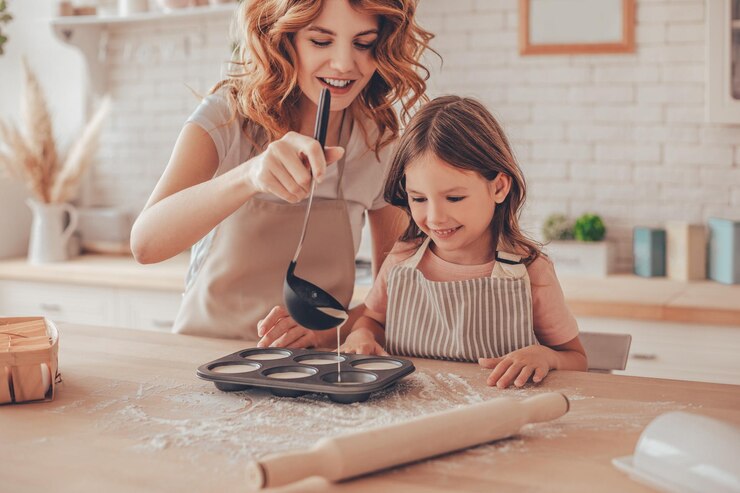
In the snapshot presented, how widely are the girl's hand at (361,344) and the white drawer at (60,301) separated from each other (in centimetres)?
207

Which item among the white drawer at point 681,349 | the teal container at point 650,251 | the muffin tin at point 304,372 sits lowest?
the white drawer at point 681,349

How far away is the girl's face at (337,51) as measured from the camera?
5.47ft

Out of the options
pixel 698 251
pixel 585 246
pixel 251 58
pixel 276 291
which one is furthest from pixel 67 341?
pixel 698 251

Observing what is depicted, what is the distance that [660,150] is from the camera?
3.32 meters

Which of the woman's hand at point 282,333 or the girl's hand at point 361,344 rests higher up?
the woman's hand at point 282,333

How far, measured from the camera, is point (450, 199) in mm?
1705

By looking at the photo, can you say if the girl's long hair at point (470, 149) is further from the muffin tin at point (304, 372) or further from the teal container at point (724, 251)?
the teal container at point (724, 251)

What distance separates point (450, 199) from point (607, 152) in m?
1.88

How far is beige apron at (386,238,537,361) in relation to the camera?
1.68 meters

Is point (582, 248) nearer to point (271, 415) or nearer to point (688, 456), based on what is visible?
point (271, 415)

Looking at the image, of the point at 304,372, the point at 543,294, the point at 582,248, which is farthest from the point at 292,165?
the point at 582,248

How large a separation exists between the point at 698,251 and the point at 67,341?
7.61ft

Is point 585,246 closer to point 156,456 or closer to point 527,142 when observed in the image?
point 527,142

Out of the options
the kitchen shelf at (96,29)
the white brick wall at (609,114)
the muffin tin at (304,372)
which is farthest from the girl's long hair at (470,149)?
the kitchen shelf at (96,29)
